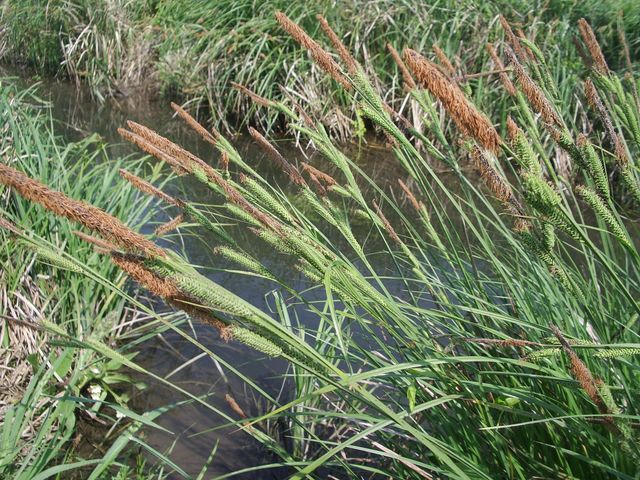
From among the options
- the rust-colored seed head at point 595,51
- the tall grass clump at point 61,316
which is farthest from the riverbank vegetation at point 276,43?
the rust-colored seed head at point 595,51

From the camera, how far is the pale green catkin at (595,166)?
3.71 feet

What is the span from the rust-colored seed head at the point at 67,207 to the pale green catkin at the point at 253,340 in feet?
0.52

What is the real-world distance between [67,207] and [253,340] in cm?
28

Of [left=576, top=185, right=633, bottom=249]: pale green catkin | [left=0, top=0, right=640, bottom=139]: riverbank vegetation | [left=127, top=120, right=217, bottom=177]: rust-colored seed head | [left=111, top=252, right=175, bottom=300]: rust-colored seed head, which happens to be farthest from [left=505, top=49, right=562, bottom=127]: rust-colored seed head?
[left=0, top=0, right=640, bottom=139]: riverbank vegetation

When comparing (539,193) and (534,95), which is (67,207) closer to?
(539,193)

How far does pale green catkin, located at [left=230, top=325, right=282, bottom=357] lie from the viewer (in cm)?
90

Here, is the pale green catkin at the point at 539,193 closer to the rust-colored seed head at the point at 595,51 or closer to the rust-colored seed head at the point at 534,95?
the rust-colored seed head at the point at 534,95

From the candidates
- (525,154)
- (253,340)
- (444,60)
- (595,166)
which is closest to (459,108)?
(525,154)

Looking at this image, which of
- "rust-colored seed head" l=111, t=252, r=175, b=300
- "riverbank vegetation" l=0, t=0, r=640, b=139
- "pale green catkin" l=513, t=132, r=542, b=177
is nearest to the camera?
"rust-colored seed head" l=111, t=252, r=175, b=300

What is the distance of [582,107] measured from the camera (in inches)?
213

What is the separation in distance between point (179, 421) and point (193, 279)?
73.9 inches

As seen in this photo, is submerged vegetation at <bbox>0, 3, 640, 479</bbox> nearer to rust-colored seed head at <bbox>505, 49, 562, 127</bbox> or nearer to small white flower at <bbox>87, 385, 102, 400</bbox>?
rust-colored seed head at <bbox>505, 49, 562, 127</bbox>

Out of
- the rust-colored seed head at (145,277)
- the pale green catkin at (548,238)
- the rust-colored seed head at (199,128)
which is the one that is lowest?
the rust-colored seed head at (199,128)

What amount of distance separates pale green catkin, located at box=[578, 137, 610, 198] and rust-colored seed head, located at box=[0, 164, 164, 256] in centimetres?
71
